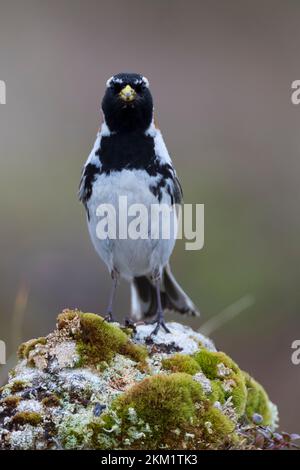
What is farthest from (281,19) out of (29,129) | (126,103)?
(126,103)

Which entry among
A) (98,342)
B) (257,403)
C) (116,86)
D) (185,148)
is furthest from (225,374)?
(185,148)

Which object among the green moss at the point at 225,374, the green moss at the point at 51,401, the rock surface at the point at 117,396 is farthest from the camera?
the green moss at the point at 225,374

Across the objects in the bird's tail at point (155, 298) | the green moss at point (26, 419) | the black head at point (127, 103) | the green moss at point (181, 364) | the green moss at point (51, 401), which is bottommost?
the green moss at point (26, 419)

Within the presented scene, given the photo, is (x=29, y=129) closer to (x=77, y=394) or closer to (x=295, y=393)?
(x=295, y=393)

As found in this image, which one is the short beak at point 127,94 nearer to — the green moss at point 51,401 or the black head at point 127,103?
the black head at point 127,103

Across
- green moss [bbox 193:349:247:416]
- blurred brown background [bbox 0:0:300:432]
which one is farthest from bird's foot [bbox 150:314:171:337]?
blurred brown background [bbox 0:0:300:432]

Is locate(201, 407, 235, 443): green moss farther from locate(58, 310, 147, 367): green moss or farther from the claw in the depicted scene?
the claw

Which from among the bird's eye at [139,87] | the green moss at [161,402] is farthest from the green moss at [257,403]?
the bird's eye at [139,87]

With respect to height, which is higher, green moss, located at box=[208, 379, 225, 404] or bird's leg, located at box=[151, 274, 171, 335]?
bird's leg, located at box=[151, 274, 171, 335]
